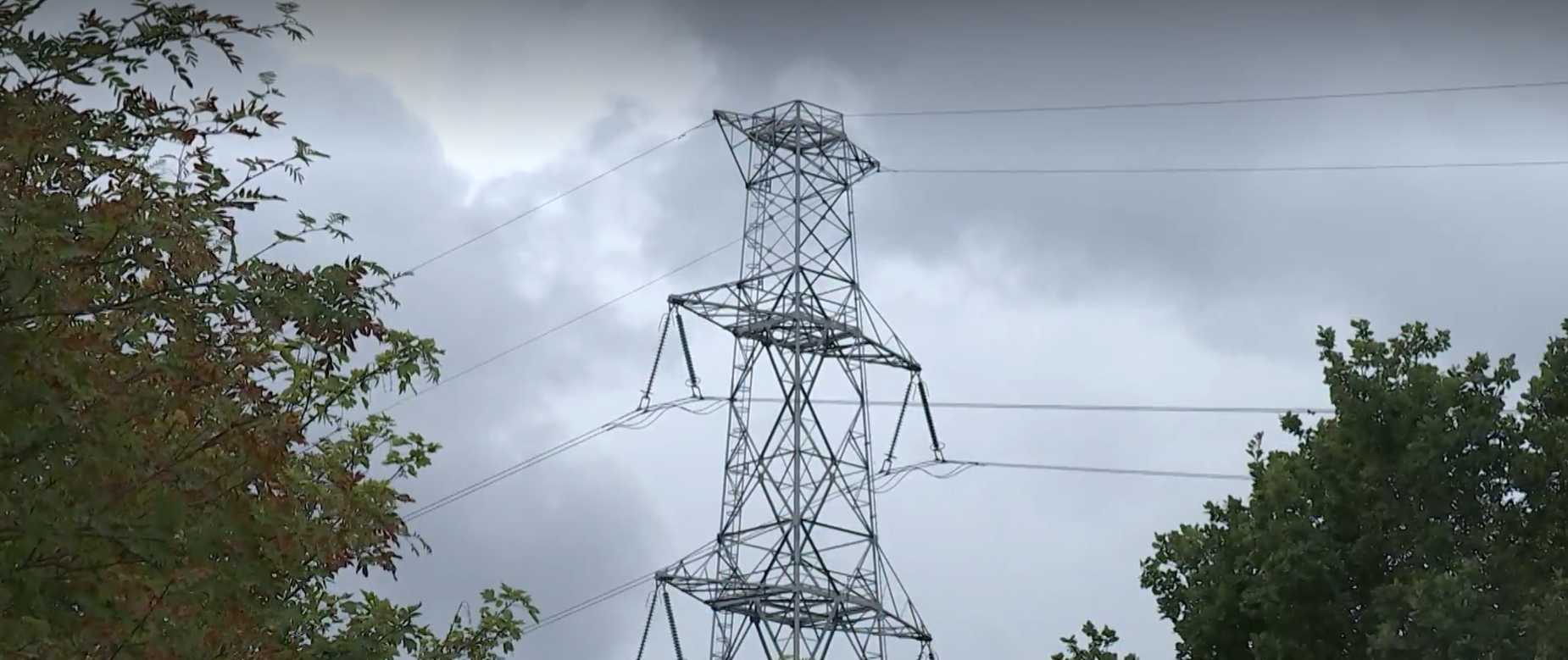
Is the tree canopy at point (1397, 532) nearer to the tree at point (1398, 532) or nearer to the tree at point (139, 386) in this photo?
the tree at point (1398, 532)

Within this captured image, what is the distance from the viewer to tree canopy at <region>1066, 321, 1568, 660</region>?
2411 centimetres

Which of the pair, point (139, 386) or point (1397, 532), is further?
point (1397, 532)

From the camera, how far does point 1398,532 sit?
25.8 m

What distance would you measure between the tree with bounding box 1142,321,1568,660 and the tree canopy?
0.08 feet

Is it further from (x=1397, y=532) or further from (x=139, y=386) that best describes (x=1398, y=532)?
(x=139, y=386)

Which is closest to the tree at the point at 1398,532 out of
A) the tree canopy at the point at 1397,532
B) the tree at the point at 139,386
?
the tree canopy at the point at 1397,532

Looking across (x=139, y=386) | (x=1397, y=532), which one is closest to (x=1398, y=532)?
(x=1397, y=532)

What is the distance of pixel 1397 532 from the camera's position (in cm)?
2586

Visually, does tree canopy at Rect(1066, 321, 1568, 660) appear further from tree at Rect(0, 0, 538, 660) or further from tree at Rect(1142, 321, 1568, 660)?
tree at Rect(0, 0, 538, 660)

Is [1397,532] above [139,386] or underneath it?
above

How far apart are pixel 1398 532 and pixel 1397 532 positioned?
2cm

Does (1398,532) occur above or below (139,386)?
above

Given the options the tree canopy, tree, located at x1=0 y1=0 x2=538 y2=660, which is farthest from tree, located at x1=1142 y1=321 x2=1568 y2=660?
tree, located at x1=0 y1=0 x2=538 y2=660

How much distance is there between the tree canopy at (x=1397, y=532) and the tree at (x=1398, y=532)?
0.02 metres
